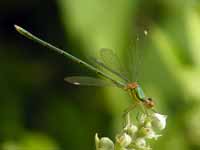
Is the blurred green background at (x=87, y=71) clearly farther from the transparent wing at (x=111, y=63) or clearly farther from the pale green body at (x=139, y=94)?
the pale green body at (x=139, y=94)

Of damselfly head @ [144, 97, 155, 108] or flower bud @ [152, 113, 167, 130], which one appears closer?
flower bud @ [152, 113, 167, 130]

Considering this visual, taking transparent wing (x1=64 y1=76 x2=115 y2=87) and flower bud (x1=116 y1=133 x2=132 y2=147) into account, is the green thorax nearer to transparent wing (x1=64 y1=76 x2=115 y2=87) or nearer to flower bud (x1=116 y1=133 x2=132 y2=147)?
transparent wing (x1=64 y1=76 x2=115 y2=87)

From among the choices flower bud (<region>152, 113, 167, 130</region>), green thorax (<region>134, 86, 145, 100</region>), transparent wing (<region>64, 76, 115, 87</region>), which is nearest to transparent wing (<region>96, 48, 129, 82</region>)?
transparent wing (<region>64, 76, 115, 87</region>)

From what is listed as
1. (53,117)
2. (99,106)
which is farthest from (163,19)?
(53,117)

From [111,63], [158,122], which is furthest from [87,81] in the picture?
[158,122]

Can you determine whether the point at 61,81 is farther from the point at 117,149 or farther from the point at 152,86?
the point at 117,149

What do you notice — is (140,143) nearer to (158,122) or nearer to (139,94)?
(158,122)

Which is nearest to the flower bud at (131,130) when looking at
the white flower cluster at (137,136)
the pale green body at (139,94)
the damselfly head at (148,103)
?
the white flower cluster at (137,136)
